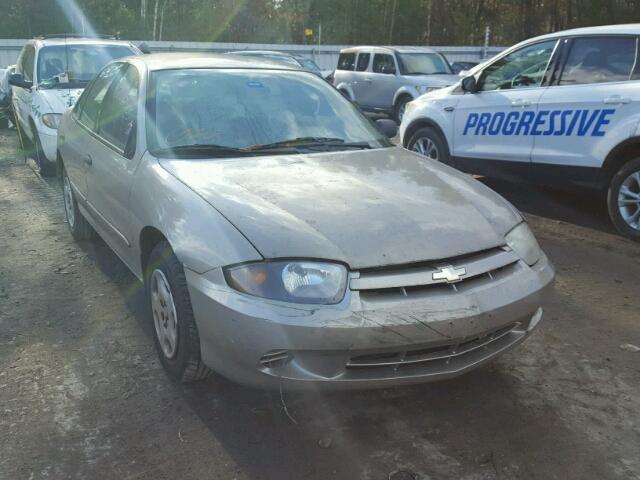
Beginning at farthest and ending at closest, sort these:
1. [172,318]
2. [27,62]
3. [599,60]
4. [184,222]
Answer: [27,62] → [599,60] → [172,318] → [184,222]

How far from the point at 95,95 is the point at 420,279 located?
341 cm

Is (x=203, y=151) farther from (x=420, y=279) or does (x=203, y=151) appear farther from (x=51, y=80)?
(x=51, y=80)

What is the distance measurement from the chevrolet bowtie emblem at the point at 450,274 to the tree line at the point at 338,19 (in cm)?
3761

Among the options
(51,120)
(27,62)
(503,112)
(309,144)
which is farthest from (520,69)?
(27,62)

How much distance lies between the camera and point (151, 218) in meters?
3.16

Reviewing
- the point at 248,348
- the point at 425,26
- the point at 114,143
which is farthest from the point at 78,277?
the point at 425,26

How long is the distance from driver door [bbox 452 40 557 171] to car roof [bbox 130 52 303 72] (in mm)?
2738

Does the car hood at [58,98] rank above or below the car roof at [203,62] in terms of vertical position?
below

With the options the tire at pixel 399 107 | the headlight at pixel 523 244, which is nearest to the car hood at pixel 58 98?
the headlight at pixel 523 244

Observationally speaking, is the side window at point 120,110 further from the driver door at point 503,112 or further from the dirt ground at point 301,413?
the driver door at point 503,112

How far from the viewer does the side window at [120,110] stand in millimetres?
3854

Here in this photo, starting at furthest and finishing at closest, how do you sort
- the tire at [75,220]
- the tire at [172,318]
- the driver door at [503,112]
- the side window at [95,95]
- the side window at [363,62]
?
the side window at [363,62] → the driver door at [503,112] → the tire at [75,220] → the side window at [95,95] → the tire at [172,318]

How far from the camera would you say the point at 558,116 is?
582 centimetres

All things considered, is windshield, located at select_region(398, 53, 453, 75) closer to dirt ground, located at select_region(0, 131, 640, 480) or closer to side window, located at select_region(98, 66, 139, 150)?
side window, located at select_region(98, 66, 139, 150)
